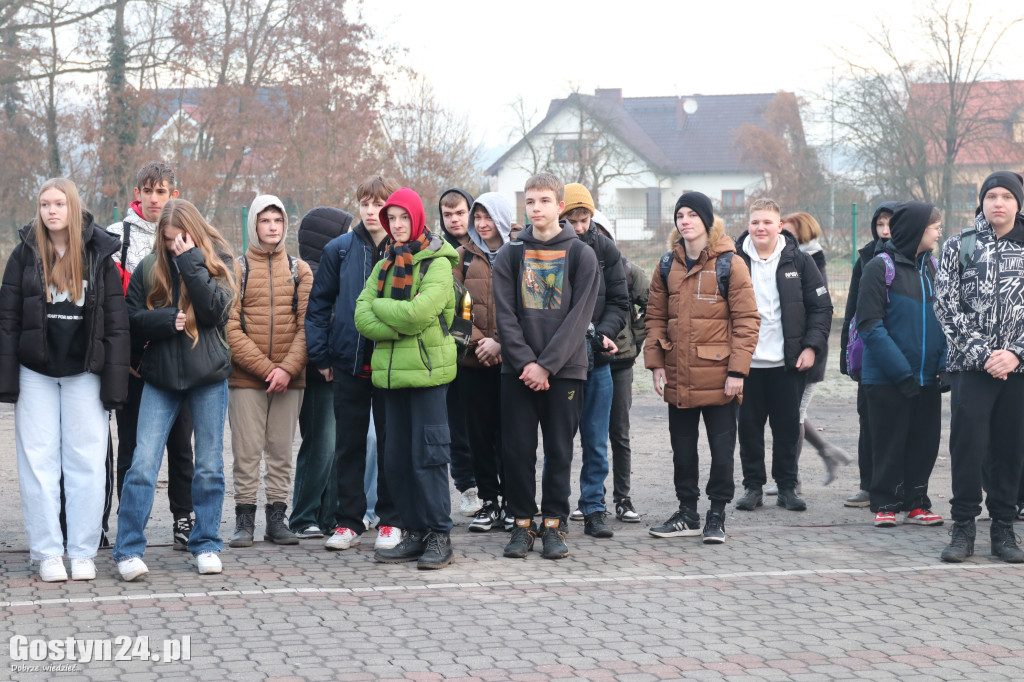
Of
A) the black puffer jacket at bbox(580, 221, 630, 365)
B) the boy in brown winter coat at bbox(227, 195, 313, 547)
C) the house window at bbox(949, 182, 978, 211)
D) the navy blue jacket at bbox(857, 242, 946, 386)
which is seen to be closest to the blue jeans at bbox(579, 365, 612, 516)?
the black puffer jacket at bbox(580, 221, 630, 365)

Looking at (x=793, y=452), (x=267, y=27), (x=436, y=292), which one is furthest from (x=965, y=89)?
(x=436, y=292)

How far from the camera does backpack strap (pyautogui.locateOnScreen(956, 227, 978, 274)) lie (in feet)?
21.0

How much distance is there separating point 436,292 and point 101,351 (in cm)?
181

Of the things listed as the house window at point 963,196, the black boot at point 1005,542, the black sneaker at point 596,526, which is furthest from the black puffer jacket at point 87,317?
the house window at point 963,196

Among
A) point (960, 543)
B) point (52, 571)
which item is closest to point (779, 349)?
point (960, 543)

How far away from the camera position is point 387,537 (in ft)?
20.9

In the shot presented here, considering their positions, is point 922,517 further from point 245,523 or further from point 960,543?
point 245,523

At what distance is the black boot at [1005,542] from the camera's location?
6172 mm

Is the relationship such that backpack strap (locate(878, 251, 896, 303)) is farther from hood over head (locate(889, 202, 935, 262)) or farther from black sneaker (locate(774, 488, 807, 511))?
black sneaker (locate(774, 488, 807, 511))

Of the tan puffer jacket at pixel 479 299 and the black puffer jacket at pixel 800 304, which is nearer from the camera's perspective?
the tan puffer jacket at pixel 479 299

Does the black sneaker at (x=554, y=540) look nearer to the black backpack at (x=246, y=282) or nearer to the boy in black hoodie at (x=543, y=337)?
the boy in black hoodie at (x=543, y=337)

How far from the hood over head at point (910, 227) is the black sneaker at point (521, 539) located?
3103mm

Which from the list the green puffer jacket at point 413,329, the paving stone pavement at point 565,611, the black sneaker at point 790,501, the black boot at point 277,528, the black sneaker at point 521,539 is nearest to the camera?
the paving stone pavement at point 565,611

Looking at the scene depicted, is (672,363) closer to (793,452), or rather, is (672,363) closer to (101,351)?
(793,452)
